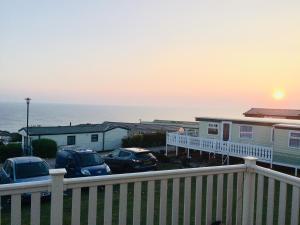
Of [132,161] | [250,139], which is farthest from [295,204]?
[250,139]

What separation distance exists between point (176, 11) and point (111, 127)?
670 inches

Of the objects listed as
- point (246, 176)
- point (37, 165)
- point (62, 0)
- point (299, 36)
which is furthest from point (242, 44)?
point (246, 176)

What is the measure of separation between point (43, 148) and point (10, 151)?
7.02ft

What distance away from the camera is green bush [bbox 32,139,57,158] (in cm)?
2347

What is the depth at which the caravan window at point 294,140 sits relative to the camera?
17794mm

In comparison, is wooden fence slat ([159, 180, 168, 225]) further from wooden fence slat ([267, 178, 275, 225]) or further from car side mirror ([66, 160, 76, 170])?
car side mirror ([66, 160, 76, 170])

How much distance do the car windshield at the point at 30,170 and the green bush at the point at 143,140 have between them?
15.4m

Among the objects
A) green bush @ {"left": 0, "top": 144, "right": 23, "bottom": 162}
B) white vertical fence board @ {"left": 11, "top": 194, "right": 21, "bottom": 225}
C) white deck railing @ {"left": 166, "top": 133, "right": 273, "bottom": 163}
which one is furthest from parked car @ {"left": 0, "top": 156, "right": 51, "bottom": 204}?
white deck railing @ {"left": 166, "top": 133, "right": 273, "bottom": 163}

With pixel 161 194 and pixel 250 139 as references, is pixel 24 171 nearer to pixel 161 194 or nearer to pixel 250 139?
pixel 161 194

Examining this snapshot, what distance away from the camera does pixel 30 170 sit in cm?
1195

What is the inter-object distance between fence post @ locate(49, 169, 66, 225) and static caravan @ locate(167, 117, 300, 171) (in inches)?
641

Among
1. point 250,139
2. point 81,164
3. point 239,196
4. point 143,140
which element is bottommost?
point 143,140

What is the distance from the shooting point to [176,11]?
12.4m

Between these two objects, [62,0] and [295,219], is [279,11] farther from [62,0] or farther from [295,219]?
[295,219]
